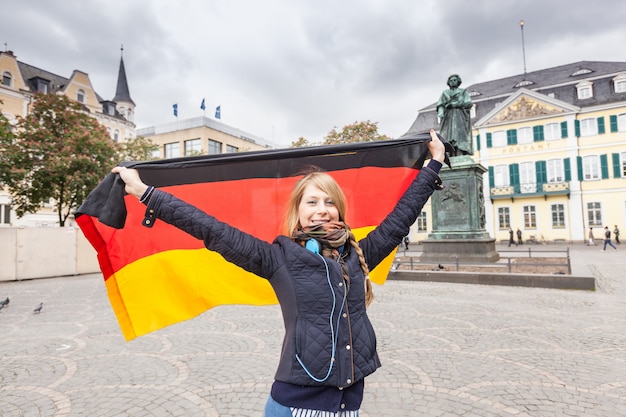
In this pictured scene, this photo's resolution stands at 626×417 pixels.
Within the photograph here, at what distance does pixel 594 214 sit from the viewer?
38.7m

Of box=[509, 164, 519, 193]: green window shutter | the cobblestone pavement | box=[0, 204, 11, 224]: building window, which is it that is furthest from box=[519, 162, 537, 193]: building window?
box=[0, 204, 11, 224]: building window

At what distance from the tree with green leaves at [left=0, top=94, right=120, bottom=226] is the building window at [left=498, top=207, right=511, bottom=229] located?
38.5 m

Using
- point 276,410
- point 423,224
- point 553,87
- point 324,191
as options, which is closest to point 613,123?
point 553,87

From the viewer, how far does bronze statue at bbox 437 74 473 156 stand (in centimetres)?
1514

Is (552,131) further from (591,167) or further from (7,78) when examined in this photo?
(7,78)

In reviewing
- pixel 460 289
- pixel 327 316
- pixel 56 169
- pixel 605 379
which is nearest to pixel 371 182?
pixel 327 316

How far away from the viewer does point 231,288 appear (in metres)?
3.24

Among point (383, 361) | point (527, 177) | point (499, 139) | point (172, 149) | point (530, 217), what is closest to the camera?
point (383, 361)

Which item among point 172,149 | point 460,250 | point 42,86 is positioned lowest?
point 460,250

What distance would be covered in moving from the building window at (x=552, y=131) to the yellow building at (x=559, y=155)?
9 cm

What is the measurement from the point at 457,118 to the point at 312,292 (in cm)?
1491

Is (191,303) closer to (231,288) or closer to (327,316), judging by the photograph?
(231,288)

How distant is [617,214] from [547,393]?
1691 inches

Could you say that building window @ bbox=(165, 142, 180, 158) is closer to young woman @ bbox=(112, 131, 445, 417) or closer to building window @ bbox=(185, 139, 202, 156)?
building window @ bbox=(185, 139, 202, 156)
